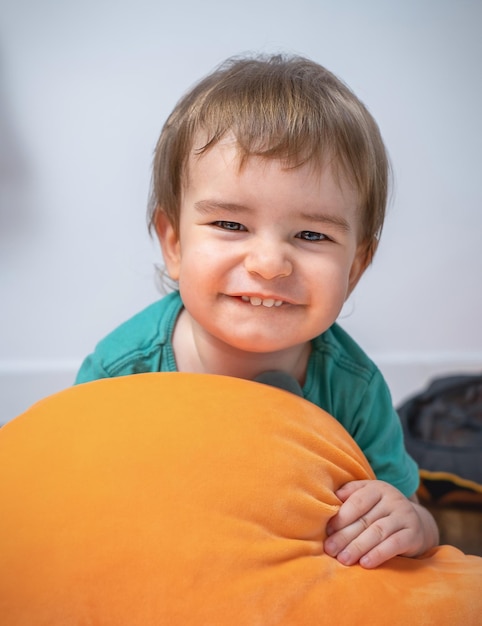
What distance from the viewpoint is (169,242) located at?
1.17 metres

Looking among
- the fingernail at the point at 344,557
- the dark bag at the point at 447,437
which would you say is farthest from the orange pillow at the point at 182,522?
the dark bag at the point at 447,437

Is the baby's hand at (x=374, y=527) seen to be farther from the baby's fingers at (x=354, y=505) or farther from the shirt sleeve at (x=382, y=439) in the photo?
the shirt sleeve at (x=382, y=439)

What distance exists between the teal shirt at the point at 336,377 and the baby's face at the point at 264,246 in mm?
177

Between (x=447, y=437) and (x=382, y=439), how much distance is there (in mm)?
684

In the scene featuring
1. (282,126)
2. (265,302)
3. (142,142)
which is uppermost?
(282,126)

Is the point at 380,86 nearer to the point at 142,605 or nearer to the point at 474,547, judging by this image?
the point at 474,547

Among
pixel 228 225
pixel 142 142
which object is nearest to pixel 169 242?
pixel 228 225

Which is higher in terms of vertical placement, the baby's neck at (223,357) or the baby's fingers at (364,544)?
the baby's neck at (223,357)

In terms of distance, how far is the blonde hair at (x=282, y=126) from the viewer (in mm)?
960

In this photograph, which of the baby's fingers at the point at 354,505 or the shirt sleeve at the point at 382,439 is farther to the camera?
the shirt sleeve at the point at 382,439

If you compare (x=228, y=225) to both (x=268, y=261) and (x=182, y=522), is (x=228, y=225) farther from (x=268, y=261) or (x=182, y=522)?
(x=182, y=522)

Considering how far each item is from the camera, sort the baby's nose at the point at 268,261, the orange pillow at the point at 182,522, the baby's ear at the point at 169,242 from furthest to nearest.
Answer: the baby's ear at the point at 169,242
the baby's nose at the point at 268,261
the orange pillow at the point at 182,522

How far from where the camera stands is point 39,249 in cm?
185

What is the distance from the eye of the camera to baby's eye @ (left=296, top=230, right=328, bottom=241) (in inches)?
39.1
